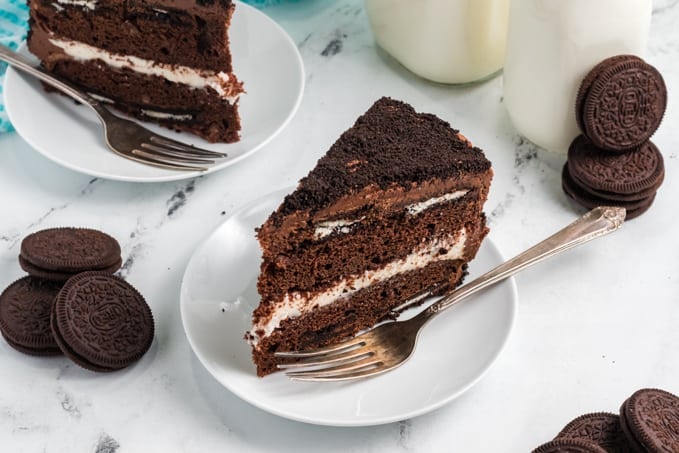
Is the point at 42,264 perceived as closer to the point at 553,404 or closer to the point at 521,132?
the point at 553,404

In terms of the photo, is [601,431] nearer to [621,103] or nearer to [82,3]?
[621,103]

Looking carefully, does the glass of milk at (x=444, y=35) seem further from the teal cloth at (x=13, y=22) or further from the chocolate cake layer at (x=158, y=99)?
the teal cloth at (x=13, y=22)

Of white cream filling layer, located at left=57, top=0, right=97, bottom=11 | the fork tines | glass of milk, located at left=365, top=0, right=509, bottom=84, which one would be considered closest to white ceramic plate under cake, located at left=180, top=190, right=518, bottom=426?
the fork tines

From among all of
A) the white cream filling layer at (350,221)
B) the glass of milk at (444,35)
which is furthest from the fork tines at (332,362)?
the glass of milk at (444,35)

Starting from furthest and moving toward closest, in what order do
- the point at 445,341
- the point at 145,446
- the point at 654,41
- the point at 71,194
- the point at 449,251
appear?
the point at 654,41
the point at 71,194
the point at 449,251
the point at 445,341
the point at 145,446

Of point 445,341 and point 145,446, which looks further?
point 445,341

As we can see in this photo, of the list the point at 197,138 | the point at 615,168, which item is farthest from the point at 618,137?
the point at 197,138

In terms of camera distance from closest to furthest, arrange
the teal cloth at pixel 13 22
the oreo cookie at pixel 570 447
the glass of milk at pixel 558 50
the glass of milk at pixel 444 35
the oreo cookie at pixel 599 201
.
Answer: the oreo cookie at pixel 570 447 → the glass of milk at pixel 558 50 → the oreo cookie at pixel 599 201 → the glass of milk at pixel 444 35 → the teal cloth at pixel 13 22

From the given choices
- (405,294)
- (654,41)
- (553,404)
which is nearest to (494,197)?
(405,294)
